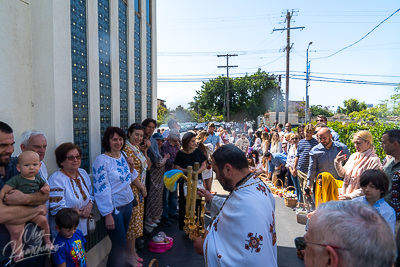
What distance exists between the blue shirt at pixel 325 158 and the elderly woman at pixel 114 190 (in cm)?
377

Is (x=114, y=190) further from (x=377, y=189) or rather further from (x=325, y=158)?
(x=325, y=158)

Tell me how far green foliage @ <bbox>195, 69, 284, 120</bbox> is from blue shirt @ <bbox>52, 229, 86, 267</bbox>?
145ft

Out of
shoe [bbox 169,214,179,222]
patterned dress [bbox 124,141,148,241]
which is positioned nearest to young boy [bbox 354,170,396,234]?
patterned dress [bbox 124,141,148,241]

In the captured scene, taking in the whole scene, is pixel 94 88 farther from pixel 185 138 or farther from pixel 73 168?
pixel 185 138

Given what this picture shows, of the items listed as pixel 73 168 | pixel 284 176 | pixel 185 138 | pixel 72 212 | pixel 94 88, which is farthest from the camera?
pixel 284 176

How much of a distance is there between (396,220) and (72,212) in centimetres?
349

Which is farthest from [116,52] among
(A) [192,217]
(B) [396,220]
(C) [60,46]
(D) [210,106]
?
(D) [210,106]

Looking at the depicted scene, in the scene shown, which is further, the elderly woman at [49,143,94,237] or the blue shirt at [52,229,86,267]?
the elderly woman at [49,143,94,237]

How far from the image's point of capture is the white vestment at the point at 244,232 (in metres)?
1.80

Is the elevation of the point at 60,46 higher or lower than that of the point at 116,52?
lower

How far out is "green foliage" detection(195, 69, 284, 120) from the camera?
45750mm

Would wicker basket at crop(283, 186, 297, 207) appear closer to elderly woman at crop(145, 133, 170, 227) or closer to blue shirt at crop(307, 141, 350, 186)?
blue shirt at crop(307, 141, 350, 186)

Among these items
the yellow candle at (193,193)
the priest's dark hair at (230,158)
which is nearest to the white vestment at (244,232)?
the priest's dark hair at (230,158)

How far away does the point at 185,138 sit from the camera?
196 inches
